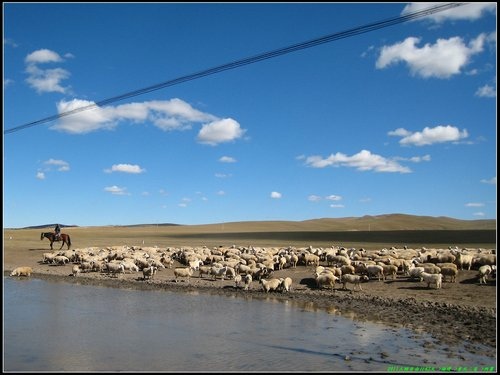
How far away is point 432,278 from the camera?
1911cm

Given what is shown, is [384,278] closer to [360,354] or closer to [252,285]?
[252,285]

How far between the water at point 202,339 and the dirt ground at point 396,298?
37.6 inches

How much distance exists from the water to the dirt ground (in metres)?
0.95

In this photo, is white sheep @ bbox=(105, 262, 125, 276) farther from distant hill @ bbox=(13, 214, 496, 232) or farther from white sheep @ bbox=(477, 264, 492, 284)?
distant hill @ bbox=(13, 214, 496, 232)

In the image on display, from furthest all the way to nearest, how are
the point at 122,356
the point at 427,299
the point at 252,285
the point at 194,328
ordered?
the point at 252,285
the point at 427,299
the point at 194,328
the point at 122,356

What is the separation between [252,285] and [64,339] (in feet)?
35.1

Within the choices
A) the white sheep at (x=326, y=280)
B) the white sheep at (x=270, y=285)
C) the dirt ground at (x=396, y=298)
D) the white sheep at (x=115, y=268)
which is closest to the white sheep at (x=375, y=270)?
the dirt ground at (x=396, y=298)

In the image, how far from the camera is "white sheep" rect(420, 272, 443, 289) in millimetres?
19031

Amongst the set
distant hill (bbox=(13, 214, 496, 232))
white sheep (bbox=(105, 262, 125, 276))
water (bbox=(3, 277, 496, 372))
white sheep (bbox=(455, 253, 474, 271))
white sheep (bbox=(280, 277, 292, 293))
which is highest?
distant hill (bbox=(13, 214, 496, 232))

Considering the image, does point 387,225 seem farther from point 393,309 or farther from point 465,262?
point 393,309

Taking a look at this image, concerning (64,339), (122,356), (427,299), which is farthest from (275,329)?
(427,299)

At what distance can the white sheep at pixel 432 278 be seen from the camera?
62.4 feet

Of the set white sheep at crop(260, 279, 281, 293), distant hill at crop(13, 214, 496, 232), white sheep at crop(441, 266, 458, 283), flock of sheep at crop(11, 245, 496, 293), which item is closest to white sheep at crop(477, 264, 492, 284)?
flock of sheep at crop(11, 245, 496, 293)

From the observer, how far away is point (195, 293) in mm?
19406
